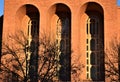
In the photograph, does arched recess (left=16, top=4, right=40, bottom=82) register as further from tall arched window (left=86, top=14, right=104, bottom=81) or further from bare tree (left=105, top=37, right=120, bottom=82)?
bare tree (left=105, top=37, right=120, bottom=82)

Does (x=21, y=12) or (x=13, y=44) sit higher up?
(x=21, y=12)

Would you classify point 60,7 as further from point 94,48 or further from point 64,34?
point 94,48

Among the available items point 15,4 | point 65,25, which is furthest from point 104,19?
point 15,4

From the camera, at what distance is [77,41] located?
3491 cm

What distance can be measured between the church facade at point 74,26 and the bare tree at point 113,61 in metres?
0.82

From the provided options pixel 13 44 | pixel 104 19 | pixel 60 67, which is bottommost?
pixel 60 67

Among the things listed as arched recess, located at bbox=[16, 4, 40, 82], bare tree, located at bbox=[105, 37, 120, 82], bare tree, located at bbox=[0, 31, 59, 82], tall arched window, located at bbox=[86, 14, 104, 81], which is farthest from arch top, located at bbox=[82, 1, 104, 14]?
bare tree, located at bbox=[0, 31, 59, 82]

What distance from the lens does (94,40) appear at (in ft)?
119

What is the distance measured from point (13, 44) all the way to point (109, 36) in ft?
31.9

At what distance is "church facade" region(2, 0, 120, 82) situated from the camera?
3466 cm

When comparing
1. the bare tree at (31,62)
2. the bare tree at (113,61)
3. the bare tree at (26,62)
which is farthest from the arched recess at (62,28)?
the bare tree at (113,61)

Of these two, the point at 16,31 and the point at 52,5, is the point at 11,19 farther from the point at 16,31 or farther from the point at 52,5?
the point at 52,5

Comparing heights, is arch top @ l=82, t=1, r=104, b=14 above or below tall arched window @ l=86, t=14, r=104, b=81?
above

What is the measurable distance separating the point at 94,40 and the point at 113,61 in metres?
5.33
